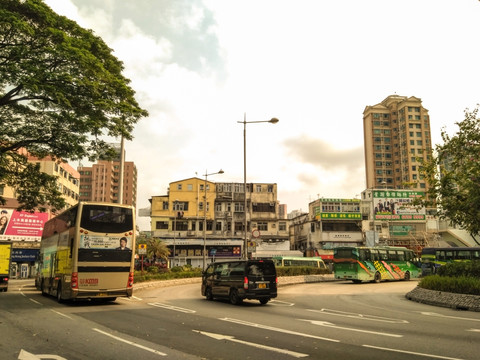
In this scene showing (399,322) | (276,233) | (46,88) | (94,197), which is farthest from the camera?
(94,197)

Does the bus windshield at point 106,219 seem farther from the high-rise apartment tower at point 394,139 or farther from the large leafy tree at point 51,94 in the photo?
the high-rise apartment tower at point 394,139

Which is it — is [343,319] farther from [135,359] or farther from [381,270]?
[381,270]

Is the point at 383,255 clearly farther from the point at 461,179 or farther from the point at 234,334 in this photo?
the point at 234,334

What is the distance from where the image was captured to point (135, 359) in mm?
6766

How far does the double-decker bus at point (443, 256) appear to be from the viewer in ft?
123

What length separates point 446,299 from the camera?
1664cm

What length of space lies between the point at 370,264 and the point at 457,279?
16610mm

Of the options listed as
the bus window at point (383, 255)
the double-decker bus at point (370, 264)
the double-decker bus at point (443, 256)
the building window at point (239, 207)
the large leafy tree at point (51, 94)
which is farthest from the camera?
the building window at point (239, 207)

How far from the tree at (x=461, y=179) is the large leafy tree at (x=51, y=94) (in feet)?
50.8

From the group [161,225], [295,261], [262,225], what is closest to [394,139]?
[262,225]

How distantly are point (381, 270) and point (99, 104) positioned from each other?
2818 cm

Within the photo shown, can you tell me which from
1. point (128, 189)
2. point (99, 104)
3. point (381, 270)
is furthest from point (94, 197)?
point (99, 104)

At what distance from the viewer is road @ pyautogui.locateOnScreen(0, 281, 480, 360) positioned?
23.9 ft

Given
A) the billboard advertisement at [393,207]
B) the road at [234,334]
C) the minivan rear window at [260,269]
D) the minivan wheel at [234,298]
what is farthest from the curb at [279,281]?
the billboard advertisement at [393,207]
